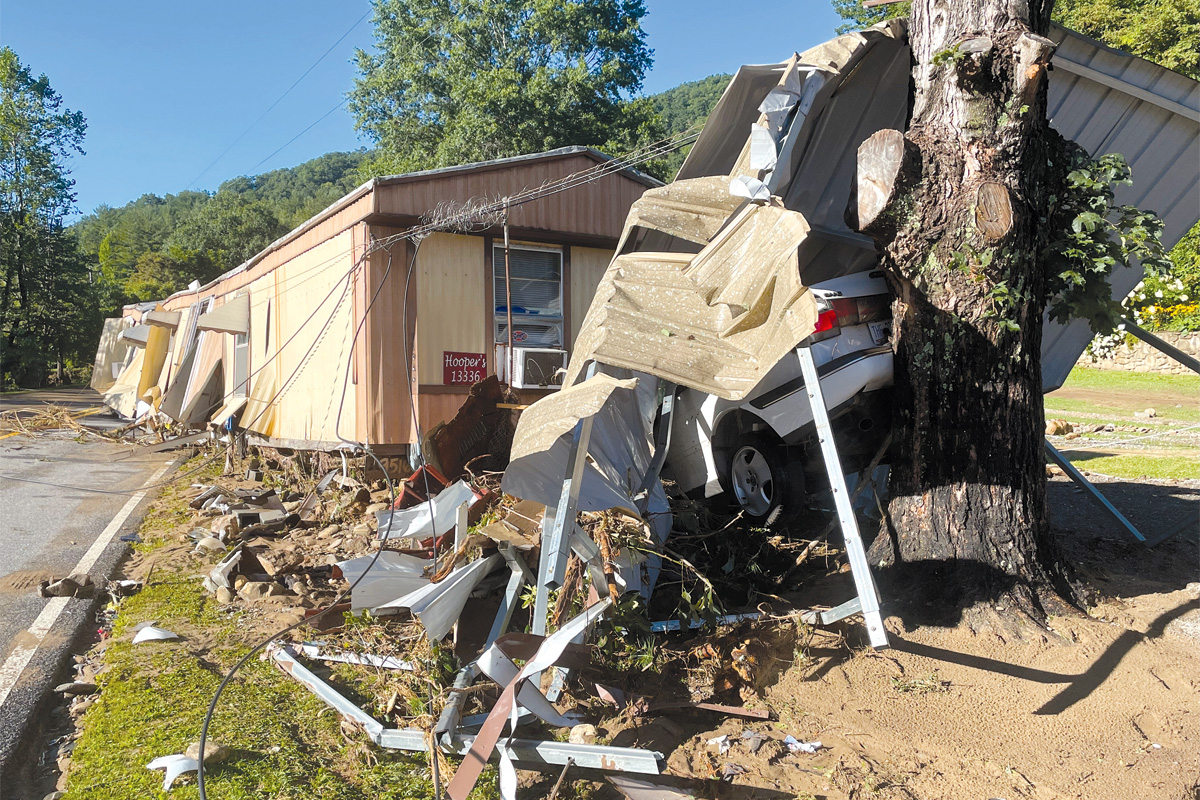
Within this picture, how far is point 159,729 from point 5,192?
139 ft

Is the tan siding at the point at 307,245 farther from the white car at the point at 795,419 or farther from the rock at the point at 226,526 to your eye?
the white car at the point at 795,419

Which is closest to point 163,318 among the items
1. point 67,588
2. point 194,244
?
point 67,588

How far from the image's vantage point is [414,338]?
8742 millimetres

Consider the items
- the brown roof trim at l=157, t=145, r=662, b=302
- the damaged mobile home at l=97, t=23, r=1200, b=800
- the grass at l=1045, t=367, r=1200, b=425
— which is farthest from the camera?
the grass at l=1045, t=367, r=1200, b=425

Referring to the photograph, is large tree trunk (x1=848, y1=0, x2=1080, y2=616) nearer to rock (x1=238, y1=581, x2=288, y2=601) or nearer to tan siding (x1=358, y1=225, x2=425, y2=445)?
rock (x1=238, y1=581, x2=288, y2=601)

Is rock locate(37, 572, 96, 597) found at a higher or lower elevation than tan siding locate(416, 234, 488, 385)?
lower

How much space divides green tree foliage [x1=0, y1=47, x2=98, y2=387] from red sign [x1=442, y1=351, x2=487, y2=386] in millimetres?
32506

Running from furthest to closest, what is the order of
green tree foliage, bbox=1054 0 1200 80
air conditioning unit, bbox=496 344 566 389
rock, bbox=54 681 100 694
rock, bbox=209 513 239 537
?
green tree foliage, bbox=1054 0 1200 80 → air conditioning unit, bbox=496 344 566 389 → rock, bbox=209 513 239 537 → rock, bbox=54 681 100 694

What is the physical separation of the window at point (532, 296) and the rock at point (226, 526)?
11.9 feet

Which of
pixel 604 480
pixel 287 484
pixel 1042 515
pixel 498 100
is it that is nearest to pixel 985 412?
pixel 1042 515

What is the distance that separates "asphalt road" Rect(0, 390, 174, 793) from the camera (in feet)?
13.9

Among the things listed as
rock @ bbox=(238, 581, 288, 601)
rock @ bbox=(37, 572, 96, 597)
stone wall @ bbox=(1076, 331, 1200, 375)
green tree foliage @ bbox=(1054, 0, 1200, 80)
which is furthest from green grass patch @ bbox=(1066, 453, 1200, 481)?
green tree foliage @ bbox=(1054, 0, 1200, 80)

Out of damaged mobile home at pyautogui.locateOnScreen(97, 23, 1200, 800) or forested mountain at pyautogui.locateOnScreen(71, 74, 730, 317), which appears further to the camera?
forested mountain at pyautogui.locateOnScreen(71, 74, 730, 317)

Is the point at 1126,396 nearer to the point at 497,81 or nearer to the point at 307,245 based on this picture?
the point at 307,245
